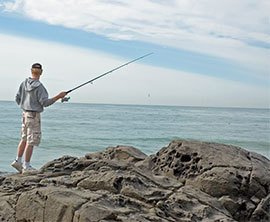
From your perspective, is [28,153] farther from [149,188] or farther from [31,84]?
[149,188]

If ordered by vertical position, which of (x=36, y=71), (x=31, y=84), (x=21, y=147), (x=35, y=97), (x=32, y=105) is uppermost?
(x=36, y=71)

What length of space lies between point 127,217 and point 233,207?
5.11 ft

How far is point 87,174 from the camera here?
205 inches

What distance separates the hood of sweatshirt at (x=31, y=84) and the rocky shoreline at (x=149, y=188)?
121 centimetres

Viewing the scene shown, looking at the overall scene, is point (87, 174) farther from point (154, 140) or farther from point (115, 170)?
point (154, 140)

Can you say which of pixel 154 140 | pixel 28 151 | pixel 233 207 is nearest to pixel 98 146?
pixel 154 140

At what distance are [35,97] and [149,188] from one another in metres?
2.39

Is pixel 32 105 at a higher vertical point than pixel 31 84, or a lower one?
lower

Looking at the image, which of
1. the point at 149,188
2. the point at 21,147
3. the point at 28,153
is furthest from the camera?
the point at 21,147

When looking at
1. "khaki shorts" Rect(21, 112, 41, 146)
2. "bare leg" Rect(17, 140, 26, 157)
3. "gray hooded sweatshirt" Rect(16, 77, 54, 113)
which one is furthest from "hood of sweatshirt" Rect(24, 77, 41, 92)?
"bare leg" Rect(17, 140, 26, 157)

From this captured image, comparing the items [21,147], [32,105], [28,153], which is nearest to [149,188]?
[28,153]

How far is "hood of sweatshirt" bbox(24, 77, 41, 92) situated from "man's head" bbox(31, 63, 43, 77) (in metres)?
0.08

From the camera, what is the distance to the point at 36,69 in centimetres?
673

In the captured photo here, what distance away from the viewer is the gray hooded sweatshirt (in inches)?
262
